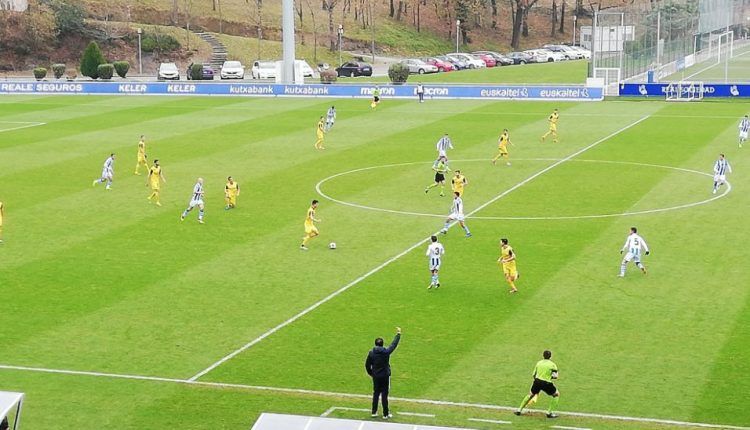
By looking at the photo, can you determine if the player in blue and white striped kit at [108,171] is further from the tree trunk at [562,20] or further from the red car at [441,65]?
the tree trunk at [562,20]

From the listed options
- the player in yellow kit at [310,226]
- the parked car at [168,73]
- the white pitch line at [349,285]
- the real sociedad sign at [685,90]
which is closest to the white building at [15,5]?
the parked car at [168,73]

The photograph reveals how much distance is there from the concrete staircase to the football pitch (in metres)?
67.1

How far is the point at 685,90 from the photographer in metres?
81.9

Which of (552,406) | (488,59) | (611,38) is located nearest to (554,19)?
(488,59)

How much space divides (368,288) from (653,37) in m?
69.9

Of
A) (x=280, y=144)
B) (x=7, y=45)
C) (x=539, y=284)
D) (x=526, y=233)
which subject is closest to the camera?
(x=539, y=284)

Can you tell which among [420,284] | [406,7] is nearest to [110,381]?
[420,284]

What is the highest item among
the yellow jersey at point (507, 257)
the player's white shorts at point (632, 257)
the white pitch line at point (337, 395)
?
the yellow jersey at point (507, 257)

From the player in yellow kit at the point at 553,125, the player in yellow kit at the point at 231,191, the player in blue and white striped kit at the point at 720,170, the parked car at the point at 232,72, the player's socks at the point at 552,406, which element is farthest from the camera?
the parked car at the point at 232,72

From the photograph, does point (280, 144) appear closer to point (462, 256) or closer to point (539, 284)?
point (462, 256)

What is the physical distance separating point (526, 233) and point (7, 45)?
96.6m

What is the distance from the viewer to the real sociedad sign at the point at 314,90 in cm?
8312

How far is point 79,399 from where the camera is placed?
76.9 feet

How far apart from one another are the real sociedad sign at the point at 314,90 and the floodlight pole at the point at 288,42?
13.0 feet
